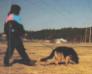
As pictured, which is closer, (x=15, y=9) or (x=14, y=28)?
(x=15, y=9)

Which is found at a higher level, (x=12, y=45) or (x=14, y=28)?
(x=14, y=28)

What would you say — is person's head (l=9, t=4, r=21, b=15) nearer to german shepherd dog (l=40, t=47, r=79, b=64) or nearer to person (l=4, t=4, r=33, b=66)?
person (l=4, t=4, r=33, b=66)

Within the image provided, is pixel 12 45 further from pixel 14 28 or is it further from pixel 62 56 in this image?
pixel 62 56

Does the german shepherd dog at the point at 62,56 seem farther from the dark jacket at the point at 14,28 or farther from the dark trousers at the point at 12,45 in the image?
the dark jacket at the point at 14,28

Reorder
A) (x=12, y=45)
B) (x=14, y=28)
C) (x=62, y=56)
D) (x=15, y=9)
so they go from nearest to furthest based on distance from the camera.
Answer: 1. (x=15, y=9)
2. (x=14, y=28)
3. (x=12, y=45)
4. (x=62, y=56)

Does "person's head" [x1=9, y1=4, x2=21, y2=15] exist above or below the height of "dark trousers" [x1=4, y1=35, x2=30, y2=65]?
above

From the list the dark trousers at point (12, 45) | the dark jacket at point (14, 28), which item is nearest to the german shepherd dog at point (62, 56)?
the dark trousers at point (12, 45)

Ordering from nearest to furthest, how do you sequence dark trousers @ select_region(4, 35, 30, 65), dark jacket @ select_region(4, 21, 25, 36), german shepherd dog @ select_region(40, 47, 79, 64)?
1. dark jacket @ select_region(4, 21, 25, 36)
2. dark trousers @ select_region(4, 35, 30, 65)
3. german shepherd dog @ select_region(40, 47, 79, 64)

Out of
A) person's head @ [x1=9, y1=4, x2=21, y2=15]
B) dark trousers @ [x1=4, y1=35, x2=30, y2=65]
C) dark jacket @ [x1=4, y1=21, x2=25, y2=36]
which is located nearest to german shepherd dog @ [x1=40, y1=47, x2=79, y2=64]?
dark trousers @ [x1=4, y1=35, x2=30, y2=65]

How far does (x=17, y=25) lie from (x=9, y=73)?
6.21 feet

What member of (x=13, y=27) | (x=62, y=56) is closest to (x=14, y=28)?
(x=13, y=27)

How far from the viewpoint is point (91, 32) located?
102 feet

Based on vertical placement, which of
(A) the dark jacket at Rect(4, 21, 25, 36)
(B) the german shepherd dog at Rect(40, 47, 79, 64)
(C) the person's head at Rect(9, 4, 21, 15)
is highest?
(C) the person's head at Rect(9, 4, 21, 15)

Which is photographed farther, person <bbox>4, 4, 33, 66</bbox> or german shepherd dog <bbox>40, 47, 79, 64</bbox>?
german shepherd dog <bbox>40, 47, 79, 64</bbox>
